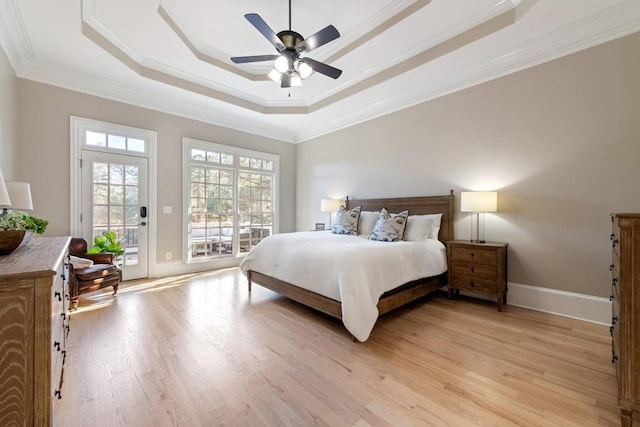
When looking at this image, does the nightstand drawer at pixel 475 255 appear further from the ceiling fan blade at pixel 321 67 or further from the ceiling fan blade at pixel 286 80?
the ceiling fan blade at pixel 286 80

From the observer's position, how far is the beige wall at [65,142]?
Answer: 329 centimetres

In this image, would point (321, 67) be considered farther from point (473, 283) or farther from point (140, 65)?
point (473, 283)

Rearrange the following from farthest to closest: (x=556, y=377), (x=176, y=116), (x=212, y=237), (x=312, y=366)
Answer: (x=212, y=237) → (x=176, y=116) → (x=312, y=366) → (x=556, y=377)

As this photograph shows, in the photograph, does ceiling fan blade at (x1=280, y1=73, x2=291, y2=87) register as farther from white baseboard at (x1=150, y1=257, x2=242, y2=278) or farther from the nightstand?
white baseboard at (x1=150, y1=257, x2=242, y2=278)

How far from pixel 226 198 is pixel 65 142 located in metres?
2.33

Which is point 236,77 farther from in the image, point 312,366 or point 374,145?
point 312,366

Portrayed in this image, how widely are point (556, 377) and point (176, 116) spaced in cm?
551

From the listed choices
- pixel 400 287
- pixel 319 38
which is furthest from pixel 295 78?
pixel 400 287

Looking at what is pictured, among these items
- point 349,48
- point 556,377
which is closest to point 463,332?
point 556,377

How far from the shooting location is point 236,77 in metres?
3.92

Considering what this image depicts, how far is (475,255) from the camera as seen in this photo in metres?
3.09

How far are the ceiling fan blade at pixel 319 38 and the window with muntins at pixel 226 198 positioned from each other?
2999 mm

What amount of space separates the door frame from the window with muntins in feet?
1.63

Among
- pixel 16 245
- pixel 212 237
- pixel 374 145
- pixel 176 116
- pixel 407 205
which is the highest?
pixel 176 116
